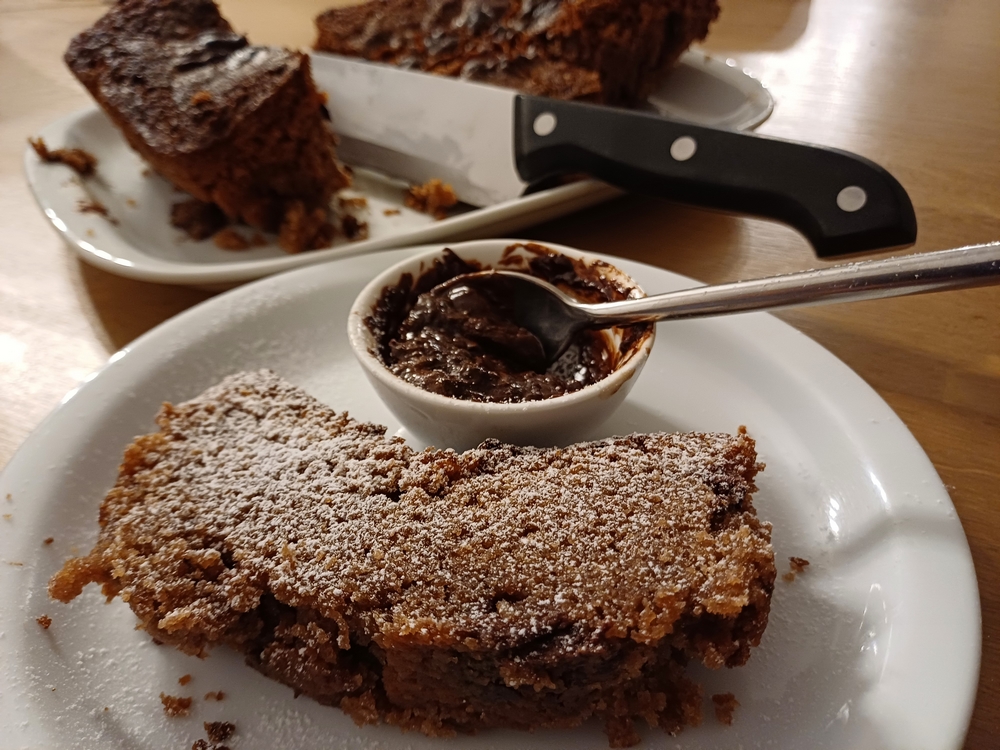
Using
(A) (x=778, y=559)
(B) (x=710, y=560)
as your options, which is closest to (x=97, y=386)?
(B) (x=710, y=560)

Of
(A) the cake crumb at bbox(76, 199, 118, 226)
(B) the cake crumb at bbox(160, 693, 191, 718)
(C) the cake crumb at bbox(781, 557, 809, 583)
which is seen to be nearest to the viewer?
(B) the cake crumb at bbox(160, 693, 191, 718)

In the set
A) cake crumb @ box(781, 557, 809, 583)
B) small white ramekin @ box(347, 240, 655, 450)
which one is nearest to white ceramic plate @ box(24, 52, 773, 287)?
small white ramekin @ box(347, 240, 655, 450)

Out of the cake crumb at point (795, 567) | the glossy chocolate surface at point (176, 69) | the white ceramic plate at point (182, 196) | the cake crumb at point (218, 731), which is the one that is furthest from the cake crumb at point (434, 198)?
the cake crumb at point (218, 731)

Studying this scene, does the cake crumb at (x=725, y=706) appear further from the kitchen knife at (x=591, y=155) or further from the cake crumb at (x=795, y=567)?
the kitchen knife at (x=591, y=155)

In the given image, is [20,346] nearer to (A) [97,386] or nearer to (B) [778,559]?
(A) [97,386]

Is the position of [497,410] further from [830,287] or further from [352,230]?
[352,230]

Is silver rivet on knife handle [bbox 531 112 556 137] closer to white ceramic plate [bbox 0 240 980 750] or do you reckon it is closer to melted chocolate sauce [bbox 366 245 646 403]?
melted chocolate sauce [bbox 366 245 646 403]
